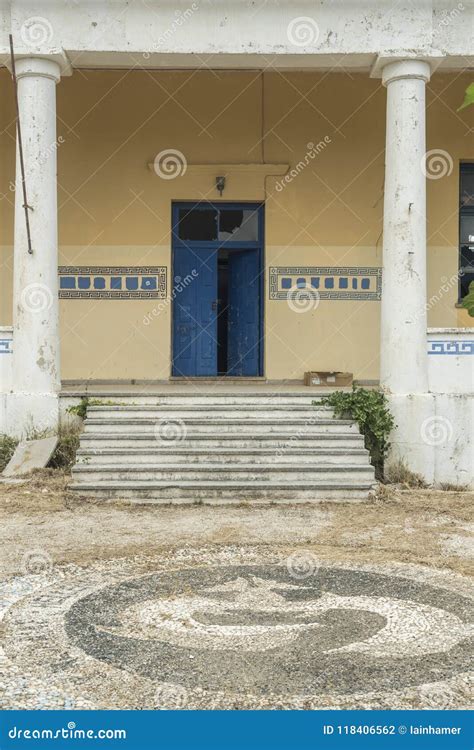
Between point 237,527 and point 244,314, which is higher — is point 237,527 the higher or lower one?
the lower one

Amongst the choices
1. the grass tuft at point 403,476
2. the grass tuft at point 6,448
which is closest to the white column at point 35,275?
the grass tuft at point 6,448

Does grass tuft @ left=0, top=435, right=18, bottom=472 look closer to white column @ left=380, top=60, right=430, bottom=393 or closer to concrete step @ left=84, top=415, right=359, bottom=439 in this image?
concrete step @ left=84, top=415, right=359, bottom=439

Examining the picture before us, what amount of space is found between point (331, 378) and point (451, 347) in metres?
2.42

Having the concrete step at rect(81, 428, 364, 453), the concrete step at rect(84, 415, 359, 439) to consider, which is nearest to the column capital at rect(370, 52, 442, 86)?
the concrete step at rect(84, 415, 359, 439)

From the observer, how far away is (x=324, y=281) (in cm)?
1216

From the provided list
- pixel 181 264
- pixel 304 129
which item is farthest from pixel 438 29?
pixel 181 264

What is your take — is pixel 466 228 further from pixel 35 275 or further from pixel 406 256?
pixel 35 275

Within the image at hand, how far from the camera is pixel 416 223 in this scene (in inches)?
359

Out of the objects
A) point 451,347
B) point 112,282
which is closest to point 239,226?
point 112,282

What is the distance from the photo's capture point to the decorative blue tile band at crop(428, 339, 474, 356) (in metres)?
9.26

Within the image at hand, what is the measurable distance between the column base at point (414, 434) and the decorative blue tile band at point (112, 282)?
4324 millimetres

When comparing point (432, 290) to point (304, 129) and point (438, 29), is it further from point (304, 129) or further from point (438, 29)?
point (438, 29)

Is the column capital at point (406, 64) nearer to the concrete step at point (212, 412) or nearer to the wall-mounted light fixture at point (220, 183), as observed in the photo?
the wall-mounted light fixture at point (220, 183)

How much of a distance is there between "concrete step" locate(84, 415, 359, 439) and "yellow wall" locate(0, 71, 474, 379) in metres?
3.19
